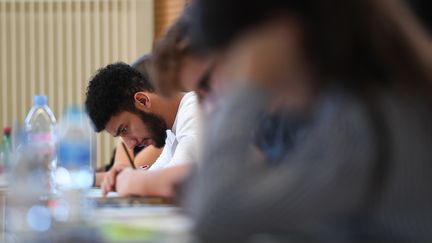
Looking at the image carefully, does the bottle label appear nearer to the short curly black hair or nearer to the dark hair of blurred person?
the dark hair of blurred person

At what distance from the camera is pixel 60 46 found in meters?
6.65

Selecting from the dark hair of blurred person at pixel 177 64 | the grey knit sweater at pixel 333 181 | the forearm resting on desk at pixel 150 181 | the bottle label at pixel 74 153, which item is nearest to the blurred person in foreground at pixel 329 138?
the grey knit sweater at pixel 333 181

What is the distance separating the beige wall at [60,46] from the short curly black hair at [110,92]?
123 inches

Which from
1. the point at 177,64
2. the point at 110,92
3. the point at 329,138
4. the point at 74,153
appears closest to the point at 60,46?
the point at 110,92

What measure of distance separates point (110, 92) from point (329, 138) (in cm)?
224

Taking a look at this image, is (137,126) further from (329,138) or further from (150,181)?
(329,138)

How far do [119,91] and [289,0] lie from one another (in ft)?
7.28

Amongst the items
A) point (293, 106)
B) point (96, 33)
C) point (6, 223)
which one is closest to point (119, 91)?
point (6, 223)

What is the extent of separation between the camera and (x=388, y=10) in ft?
4.11

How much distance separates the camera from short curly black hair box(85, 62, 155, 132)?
135 inches

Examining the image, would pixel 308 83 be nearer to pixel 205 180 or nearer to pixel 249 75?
pixel 249 75

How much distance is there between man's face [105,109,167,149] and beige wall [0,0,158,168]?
316cm

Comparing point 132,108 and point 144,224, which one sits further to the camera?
point 132,108

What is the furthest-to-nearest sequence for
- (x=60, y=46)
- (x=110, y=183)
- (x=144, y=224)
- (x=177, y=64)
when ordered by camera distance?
(x=60, y=46) < (x=110, y=183) < (x=177, y=64) < (x=144, y=224)
